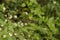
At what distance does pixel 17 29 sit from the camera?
5.14 m

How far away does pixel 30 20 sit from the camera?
18.8 ft

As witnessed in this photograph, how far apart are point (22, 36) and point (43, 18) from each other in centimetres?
94

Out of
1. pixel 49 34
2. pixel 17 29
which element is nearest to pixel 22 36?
pixel 17 29

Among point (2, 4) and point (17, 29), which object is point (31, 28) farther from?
point (2, 4)

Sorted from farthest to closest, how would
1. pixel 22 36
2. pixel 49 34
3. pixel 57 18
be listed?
1. pixel 57 18
2. pixel 49 34
3. pixel 22 36

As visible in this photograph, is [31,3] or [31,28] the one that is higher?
[31,3]

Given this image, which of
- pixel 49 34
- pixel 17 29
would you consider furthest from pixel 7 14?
pixel 49 34

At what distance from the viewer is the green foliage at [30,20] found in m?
5.00

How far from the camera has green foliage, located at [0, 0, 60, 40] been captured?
5.00m

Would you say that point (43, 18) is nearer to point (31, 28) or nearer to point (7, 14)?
point (31, 28)

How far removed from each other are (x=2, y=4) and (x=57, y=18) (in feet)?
5.25

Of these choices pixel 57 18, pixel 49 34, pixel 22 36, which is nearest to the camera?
pixel 22 36

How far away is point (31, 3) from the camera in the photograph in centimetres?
593

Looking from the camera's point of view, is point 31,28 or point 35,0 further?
point 35,0
